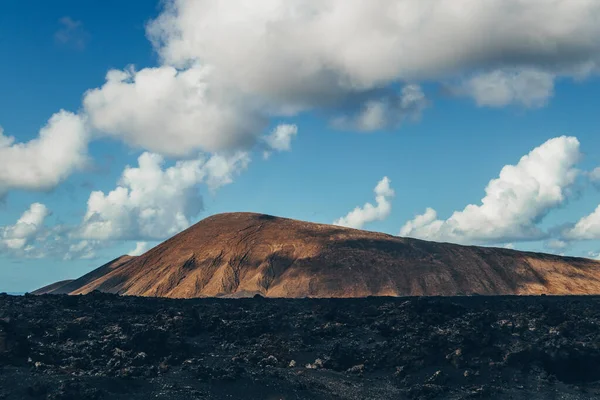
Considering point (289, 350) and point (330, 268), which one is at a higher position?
point (330, 268)

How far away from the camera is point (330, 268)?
506 feet

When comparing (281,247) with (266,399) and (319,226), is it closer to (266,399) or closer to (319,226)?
(319,226)

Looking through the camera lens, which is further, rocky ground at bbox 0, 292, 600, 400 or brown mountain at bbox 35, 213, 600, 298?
brown mountain at bbox 35, 213, 600, 298

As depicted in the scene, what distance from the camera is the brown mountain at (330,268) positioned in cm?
14750

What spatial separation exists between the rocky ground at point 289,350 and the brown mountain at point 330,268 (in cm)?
6584

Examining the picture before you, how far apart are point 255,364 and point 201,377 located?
605cm

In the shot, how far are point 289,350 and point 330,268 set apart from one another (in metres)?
89.5

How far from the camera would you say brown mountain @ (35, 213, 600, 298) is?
14750cm

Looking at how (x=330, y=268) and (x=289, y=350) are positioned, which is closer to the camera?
(x=289, y=350)

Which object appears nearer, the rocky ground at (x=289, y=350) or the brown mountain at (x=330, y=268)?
the rocky ground at (x=289, y=350)

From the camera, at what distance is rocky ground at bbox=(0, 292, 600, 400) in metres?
55.5

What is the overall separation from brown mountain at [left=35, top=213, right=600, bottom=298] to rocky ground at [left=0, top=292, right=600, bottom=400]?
65836 mm

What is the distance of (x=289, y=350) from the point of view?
213 feet

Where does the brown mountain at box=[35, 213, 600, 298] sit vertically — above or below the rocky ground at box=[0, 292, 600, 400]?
above
